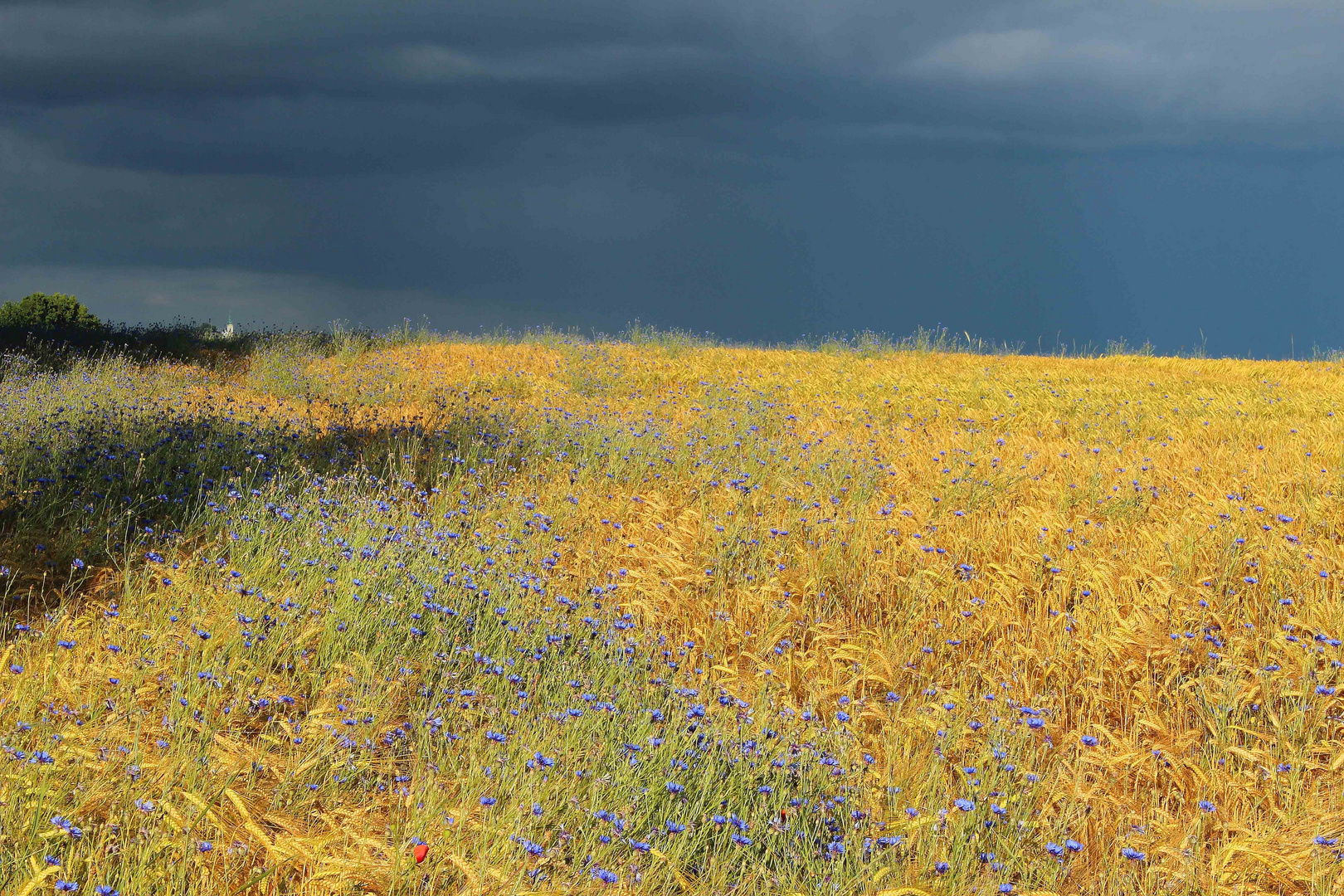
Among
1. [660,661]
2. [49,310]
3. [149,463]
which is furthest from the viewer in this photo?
[49,310]

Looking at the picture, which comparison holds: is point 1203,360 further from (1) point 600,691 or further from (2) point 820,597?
(1) point 600,691

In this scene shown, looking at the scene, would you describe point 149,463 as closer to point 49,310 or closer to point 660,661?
point 660,661

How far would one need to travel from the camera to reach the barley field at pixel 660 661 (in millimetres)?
2533

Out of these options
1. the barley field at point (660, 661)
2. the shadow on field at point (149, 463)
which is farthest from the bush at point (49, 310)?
the barley field at point (660, 661)

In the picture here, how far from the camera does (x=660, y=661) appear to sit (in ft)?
13.8

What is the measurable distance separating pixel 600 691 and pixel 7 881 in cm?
190

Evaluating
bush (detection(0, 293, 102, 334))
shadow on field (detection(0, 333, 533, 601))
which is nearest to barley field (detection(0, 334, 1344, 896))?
shadow on field (detection(0, 333, 533, 601))

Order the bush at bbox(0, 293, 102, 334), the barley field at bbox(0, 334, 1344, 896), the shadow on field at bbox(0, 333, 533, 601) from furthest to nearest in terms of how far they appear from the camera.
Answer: the bush at bbox(0, 293, 102, 334), the shadow on field at bbox(0, 333, 533, 601), the barley field at bbox(0, 334, 1344, 896)

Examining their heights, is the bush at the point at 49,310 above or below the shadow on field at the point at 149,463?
above

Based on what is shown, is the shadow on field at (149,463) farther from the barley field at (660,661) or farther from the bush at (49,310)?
the bush at (49,310)

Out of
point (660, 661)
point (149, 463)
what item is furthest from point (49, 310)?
point (660, 661)

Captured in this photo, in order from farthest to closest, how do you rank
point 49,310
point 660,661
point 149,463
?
point 49,310
point 149,463
point 660,661

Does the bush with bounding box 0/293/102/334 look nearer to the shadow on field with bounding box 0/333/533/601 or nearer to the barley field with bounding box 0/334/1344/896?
the shadow on field with bounding box 0/333/533/601

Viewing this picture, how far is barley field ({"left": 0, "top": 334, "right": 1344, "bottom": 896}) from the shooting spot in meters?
2.53
